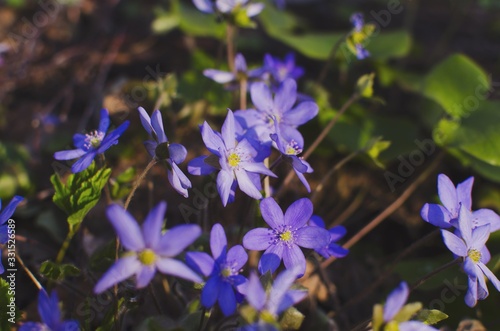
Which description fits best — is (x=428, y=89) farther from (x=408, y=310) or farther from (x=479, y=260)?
(x=408, y=310)

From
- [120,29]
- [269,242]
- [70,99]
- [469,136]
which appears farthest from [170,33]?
[269,242]

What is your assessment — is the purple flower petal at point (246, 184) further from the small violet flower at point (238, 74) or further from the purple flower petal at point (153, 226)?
the small violet flower at point (238, 74)

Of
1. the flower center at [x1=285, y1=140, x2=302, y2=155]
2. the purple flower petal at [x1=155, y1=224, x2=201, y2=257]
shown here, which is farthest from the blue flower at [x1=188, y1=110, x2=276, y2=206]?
the purple flower petal at [x1=155, y1=224, x2=201, y2=257]

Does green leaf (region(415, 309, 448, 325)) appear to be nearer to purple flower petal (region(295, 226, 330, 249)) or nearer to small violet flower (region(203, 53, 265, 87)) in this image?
purple flower petal (region(295, 226, 330, 249))

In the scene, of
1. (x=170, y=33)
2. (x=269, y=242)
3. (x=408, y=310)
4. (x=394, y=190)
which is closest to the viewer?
(x=408, y=310)

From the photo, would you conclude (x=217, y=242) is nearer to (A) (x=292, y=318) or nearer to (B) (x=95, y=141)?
(A) (x=292, y=318)

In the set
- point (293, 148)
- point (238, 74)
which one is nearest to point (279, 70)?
point (238, 74)
